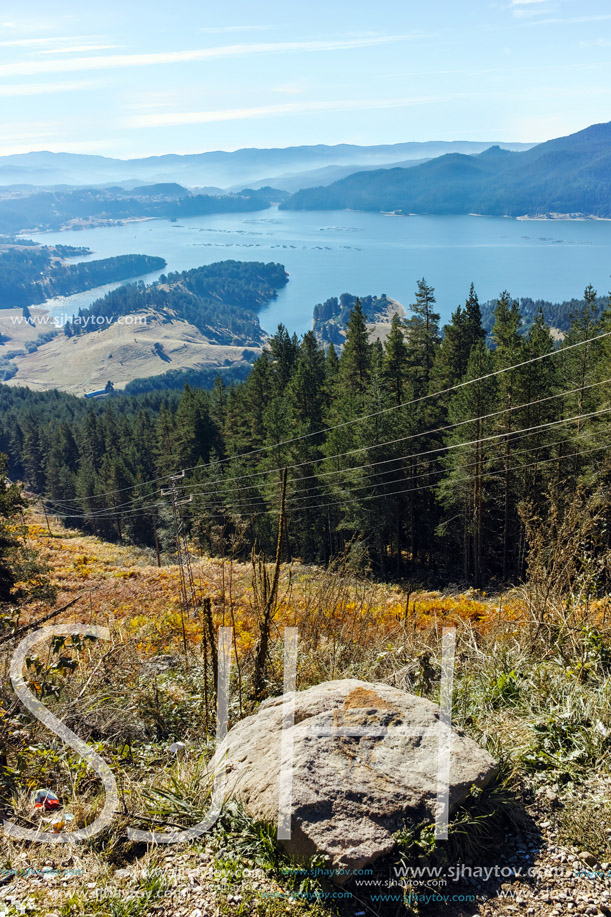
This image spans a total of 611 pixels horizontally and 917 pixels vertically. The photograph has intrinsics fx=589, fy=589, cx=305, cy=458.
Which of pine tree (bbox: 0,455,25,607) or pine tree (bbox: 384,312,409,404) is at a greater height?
pine tree (bbox: 384,312,409,404)

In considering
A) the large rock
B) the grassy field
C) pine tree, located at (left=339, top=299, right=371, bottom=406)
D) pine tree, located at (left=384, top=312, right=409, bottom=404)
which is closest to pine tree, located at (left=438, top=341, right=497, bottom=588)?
pine tree, located at (left=384, top=312, right=409, bottom=404)

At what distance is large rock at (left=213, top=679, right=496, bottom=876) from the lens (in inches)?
118

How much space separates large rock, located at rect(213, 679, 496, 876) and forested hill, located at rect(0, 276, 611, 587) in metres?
12.0

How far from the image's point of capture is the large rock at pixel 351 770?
2990 millimetres

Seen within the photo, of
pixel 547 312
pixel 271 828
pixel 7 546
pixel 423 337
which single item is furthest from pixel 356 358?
pixel 547 312

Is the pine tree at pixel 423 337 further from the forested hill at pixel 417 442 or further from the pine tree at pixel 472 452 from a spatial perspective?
the pine tree at pixel 472 452

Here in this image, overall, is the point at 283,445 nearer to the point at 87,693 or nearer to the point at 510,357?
the point at 510,357

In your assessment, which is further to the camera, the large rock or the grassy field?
the large rock

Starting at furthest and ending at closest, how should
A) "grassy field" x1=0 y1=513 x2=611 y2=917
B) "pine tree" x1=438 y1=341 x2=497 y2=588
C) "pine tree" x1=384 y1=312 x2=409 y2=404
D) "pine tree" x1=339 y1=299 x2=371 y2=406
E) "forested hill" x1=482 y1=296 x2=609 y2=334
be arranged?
"forested hill" x1=482 y1=296 x2=609 y2=334
"pine tree" x1=339 y1=299 x2=371 y2=406
"pine tree" x1=384 y1=312 x2=409 y2=404
"pine tree" x1=438 y1=341 x2=497 y2=588
"grassy field" x1=0 y1=513 x2=611 y2=917

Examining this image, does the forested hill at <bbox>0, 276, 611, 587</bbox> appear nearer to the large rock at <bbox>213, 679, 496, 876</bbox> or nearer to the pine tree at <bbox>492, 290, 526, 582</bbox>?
the pine tree at <bbox>492, 290, 526, 582</bbox>

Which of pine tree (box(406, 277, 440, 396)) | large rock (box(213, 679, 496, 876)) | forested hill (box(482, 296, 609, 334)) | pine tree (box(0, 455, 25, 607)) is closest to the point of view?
large rock (box(213, 679, 496, 876))

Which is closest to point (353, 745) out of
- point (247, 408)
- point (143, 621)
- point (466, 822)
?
point (466, 822)

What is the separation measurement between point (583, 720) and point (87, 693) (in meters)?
3.65

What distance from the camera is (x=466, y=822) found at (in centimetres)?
309
